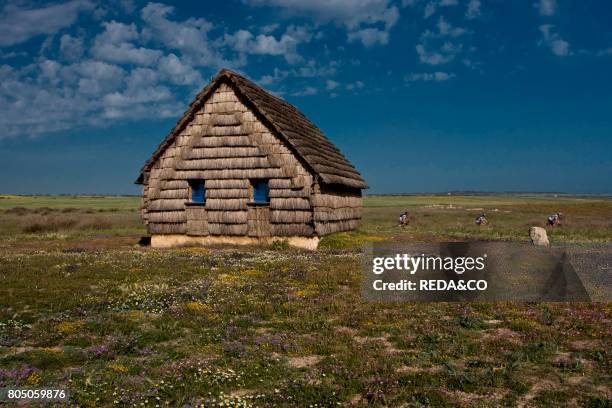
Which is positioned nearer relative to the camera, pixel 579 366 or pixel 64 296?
pixel 579 366

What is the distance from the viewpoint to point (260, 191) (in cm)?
2803

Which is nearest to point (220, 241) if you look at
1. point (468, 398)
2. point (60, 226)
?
point (468, 398)

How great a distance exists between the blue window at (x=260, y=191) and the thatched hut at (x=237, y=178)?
6 cm

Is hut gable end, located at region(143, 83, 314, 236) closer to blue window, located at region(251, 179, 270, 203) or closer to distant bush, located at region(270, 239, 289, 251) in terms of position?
blue window, located at region(251, 179, 270, 203)

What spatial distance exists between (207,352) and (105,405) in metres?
2.50

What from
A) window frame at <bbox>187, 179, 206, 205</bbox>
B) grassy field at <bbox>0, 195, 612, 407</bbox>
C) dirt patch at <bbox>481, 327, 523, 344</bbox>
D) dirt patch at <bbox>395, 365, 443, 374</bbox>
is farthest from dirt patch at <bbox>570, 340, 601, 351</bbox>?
window frame at <bbox>187, 179, 206, 205</bbox>

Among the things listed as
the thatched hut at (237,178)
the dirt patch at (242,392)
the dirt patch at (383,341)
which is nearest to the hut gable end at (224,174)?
the thatched hut at (237,178)

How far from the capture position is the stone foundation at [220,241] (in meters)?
27.1

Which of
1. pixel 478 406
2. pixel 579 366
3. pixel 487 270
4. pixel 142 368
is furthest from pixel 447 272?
pixel 142 368

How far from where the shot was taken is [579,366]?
26.3 ft

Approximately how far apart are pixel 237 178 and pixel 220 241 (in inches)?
151

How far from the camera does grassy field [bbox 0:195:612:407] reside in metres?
7.21

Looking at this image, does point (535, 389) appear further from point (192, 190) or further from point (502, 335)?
point (192, 190)

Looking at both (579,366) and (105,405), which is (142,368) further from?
(579,366)
